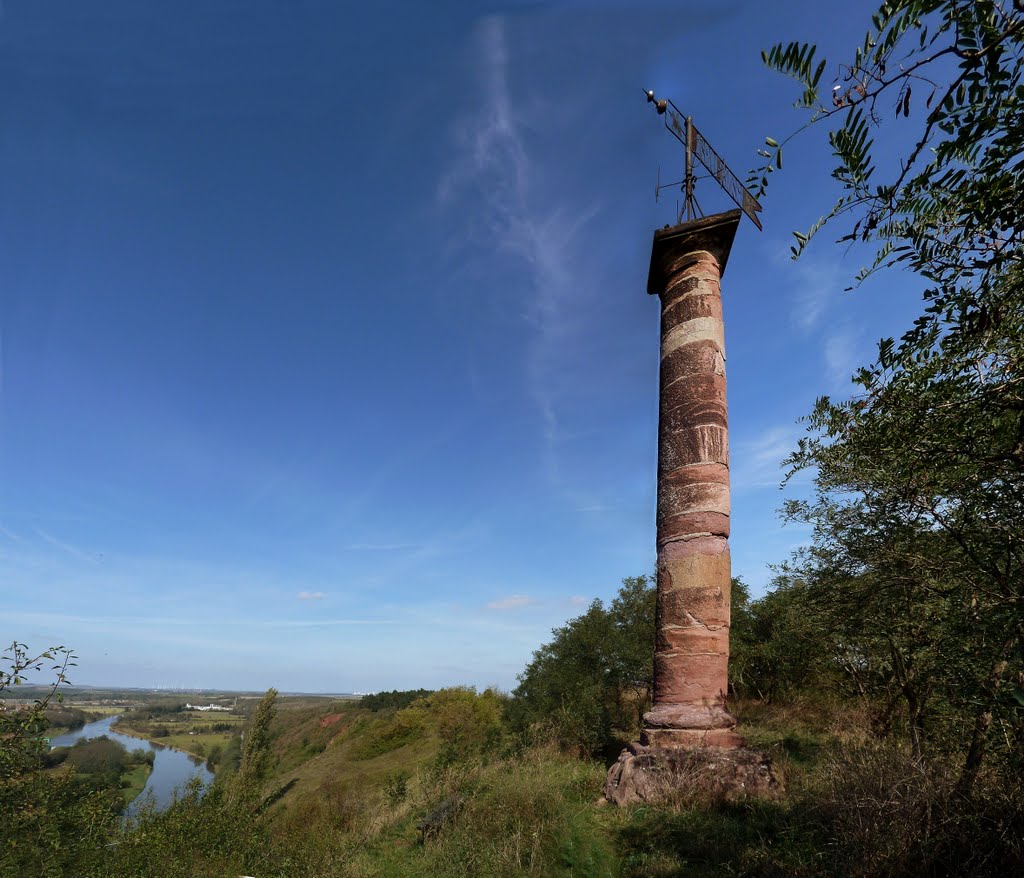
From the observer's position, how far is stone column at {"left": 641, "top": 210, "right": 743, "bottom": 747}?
306 inches

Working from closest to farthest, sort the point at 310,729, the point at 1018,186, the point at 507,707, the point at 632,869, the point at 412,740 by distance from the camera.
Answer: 1. the point at 1018,186
2. the point at 632,869
3. the point at 507,707
4. the point at 412,740
5. the point at 310,729

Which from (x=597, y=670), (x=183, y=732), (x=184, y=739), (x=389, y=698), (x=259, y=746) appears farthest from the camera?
(x=183, y=732)

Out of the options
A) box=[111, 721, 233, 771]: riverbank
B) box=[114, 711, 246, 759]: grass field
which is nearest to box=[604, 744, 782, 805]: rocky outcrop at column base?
box=[111, 721, 233, 771]: riverbank

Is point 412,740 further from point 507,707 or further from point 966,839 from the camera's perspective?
point 966,839

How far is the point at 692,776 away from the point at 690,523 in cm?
358

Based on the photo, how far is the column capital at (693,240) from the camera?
946 cm

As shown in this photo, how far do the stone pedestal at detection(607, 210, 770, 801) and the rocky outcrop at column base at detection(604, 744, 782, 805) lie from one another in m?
0.02

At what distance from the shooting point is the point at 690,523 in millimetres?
8523

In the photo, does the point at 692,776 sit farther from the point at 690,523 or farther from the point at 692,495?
the point at 692,495

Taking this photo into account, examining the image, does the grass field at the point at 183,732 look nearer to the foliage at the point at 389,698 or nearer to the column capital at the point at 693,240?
the foliage at the point at 389,698

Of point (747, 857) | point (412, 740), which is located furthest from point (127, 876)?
point (412, 740)

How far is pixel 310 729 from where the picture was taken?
6328 centimetres

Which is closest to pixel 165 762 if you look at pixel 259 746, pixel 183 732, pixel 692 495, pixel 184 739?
pixel 184 739

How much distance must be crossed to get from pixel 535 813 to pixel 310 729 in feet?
227
